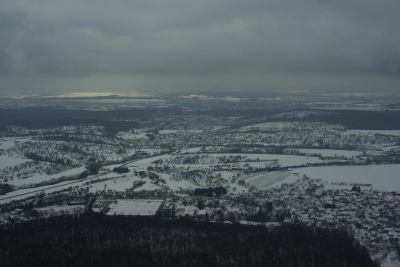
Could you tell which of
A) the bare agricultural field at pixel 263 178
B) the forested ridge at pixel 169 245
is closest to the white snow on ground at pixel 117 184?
the forested ridge at pixel 169 245

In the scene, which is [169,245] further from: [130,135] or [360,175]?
[130,135]

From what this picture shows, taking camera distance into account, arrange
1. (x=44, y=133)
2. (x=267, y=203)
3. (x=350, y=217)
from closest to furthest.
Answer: (x=350, y=217) < (x=267, y=203) < (x=44, y=133)

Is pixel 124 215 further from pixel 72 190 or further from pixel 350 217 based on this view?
pixel 350 217

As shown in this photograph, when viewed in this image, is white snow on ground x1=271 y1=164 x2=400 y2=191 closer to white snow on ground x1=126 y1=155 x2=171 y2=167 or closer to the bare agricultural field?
the bare agricultural field

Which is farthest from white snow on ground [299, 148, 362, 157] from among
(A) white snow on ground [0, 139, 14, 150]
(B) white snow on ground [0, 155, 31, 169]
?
(A) white snow on ground [0, 139, 14, 150]

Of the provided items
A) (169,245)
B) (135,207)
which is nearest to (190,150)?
(135,207)

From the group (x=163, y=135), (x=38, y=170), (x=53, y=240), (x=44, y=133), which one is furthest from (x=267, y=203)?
(x=44, y=133)

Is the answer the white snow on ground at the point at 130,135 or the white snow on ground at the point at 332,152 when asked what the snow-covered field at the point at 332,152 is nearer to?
the white snow on ground at the point at 332,152
